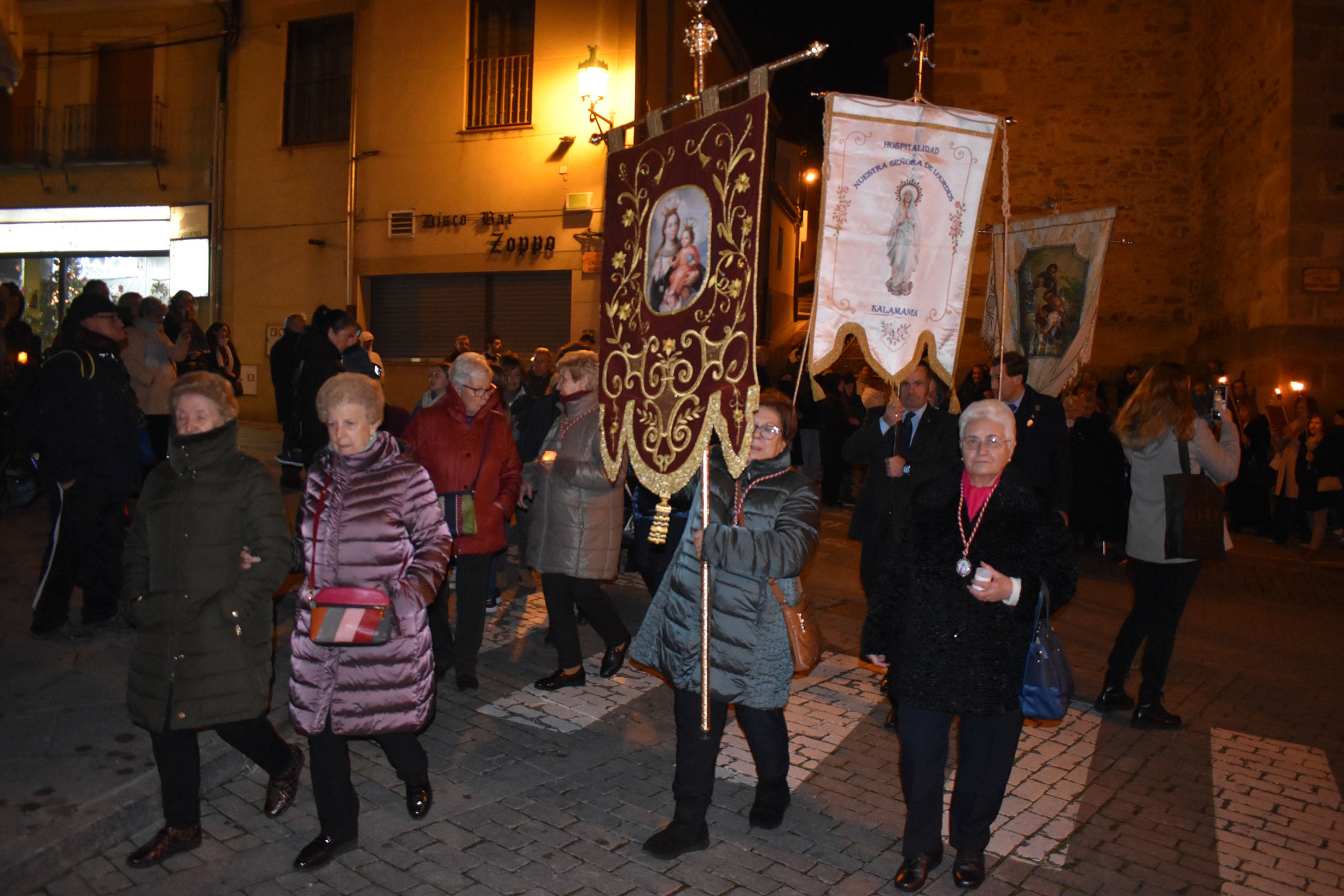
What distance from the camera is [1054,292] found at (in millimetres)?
8766

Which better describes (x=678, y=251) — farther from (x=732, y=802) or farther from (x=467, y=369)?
(x=732, y=802)

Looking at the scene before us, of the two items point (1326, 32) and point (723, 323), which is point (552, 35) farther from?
point (723, 323)

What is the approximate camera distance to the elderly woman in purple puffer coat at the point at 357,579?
155 inches

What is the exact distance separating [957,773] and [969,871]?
36cm

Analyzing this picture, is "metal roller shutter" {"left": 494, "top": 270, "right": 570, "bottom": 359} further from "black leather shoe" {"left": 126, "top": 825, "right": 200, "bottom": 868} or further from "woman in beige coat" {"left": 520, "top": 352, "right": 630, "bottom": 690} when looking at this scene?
"black leather shoe" {"left": 126, "top": 825, "right": 200, "bottom": 868}

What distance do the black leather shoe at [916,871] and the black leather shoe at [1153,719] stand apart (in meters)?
2.53

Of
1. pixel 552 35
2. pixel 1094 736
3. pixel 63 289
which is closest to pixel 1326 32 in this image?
pixel 552 35

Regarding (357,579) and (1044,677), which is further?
(357,579)

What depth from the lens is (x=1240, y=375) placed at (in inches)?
632

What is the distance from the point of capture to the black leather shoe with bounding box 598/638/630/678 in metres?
6.47

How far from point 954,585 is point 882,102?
2135mm

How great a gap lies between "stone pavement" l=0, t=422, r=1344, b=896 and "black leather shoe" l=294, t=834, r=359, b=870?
0.05 m

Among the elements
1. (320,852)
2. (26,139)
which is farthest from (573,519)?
(26,139)

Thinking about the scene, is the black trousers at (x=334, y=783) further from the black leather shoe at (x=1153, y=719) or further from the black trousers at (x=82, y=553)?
the black leather shoe at (x=1153, y=719)
